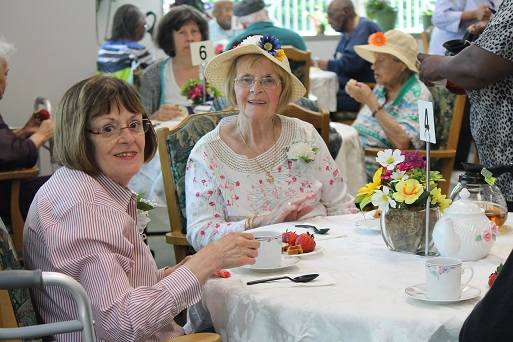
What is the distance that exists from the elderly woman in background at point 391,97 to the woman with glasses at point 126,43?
331 centimetres

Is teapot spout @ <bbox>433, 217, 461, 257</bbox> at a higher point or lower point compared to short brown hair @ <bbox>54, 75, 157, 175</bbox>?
lower

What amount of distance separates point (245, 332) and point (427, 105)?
77 centimetres

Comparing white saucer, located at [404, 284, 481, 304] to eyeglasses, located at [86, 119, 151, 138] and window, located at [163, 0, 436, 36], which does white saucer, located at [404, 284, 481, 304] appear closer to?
eyeglasses, located at [86, 119, 151, 138]

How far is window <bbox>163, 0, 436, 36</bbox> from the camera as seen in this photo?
426 inches

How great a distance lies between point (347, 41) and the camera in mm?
7855

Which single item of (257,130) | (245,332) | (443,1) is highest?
(443,1)

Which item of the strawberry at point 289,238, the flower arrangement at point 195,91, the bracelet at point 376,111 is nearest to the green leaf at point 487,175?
the strawberry at point 289,238

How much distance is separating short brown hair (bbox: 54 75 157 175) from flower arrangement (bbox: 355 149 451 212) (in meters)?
0.73

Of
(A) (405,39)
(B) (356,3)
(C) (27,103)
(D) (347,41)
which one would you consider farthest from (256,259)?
(B) (356,3)

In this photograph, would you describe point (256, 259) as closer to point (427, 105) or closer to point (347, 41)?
point (427, 105)

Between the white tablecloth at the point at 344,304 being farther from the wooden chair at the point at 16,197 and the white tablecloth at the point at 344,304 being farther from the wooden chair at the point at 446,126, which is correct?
the wooden chair at the point at 446,126

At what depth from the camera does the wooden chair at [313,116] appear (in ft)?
11.3

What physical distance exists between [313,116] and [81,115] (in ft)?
5.14

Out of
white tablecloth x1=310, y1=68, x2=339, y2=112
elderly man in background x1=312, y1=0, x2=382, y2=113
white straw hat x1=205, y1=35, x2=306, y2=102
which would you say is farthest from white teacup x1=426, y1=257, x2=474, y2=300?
elderly man in background x1=312, y1=0, x2=382, y2=113
